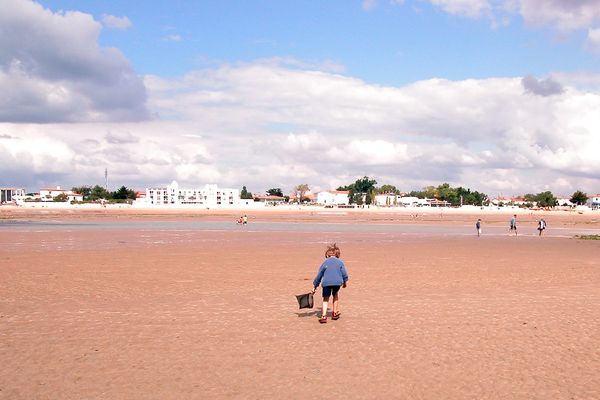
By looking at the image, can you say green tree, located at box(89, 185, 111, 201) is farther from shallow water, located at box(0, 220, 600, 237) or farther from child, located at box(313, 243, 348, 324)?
child, located at box(313, 243, 348, 324)

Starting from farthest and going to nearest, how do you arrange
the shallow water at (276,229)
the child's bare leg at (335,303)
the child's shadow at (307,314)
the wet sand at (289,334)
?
the shallow water at (276,229) < the child's shadow at (307,314) < the child's bare leg at (335,303) < the wet sand at (289,334)

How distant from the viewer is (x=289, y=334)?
1016cm

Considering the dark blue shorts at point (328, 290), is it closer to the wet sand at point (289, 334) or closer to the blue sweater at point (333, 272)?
Answer: the blue sweater at point (333, 272)

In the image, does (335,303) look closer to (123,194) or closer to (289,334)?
(289,334)

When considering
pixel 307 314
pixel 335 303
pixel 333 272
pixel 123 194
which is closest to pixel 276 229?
pixel 307 314

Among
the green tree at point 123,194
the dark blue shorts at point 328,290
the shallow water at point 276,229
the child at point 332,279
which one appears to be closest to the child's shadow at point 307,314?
the child at point 332,279

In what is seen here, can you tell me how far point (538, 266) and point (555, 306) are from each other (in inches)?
375

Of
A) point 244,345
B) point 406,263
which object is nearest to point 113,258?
point 406,263

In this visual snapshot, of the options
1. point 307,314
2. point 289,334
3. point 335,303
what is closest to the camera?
point 289,334

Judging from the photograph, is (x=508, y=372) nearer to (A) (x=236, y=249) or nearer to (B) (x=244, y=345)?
(B) (x=244, y=345)

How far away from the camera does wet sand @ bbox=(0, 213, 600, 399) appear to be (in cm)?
736

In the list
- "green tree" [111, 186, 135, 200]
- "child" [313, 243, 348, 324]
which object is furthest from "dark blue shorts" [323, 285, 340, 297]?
"green tree" [111, 186, 135, 200]

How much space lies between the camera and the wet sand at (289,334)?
7355 millimetres

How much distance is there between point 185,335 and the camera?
9961mm
